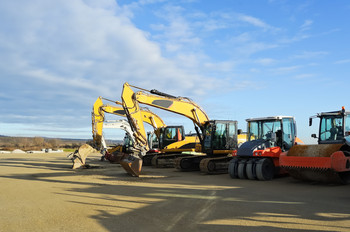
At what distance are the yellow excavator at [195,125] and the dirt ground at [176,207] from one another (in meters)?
5.42

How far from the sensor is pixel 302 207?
7.42m

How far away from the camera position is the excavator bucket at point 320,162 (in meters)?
10.2

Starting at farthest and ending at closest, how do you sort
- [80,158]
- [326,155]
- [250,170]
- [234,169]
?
1. [80,158]
2. [234,169]
3. [250,170]
4. [326,155]

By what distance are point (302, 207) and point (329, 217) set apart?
38.9 inches

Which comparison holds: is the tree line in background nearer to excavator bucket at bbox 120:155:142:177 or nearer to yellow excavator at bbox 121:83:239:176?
yellow excavator at bbox 121:83:239:176

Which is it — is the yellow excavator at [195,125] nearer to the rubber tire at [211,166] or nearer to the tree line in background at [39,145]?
the rubber tire at [211,166]

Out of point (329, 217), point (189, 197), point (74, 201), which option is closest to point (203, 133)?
point (189, 197)

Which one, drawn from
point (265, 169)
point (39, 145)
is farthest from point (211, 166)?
point (39, 145)

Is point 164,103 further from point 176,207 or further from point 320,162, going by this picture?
point 176,207

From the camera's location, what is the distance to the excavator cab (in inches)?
664

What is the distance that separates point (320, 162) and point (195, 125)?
9177 millimetres

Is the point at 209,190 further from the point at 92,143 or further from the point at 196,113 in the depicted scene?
the point at 92,143

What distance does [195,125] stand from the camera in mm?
18828

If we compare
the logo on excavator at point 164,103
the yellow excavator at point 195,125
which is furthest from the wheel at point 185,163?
the logo on excavator at point 164,103
